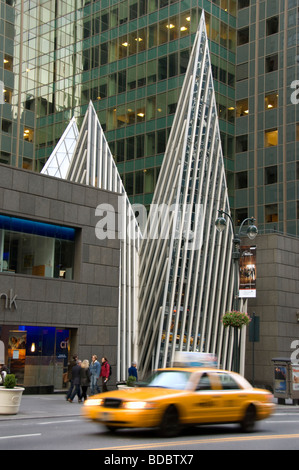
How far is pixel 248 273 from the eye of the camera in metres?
39.2

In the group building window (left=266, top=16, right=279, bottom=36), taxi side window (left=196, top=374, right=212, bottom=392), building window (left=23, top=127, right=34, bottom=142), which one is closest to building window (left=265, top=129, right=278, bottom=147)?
building window (left=266, top=16, right=279, bottom=36)

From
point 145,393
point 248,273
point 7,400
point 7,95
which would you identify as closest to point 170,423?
point 145,393

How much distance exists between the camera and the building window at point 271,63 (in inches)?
2250

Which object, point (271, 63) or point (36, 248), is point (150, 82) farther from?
point (36, 248)

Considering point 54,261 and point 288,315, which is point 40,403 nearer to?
point 54,261

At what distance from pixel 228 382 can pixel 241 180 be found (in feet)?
141

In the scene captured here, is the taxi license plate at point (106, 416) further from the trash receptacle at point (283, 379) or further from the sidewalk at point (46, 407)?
the trash receptacle at point (283, 379)

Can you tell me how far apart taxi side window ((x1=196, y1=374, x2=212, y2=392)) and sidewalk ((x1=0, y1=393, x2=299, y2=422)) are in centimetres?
679

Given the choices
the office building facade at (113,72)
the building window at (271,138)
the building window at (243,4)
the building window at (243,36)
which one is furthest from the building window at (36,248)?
the building window at (243,4)

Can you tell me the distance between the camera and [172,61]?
50188 millimetres

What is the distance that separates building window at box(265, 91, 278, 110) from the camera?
5675cm
